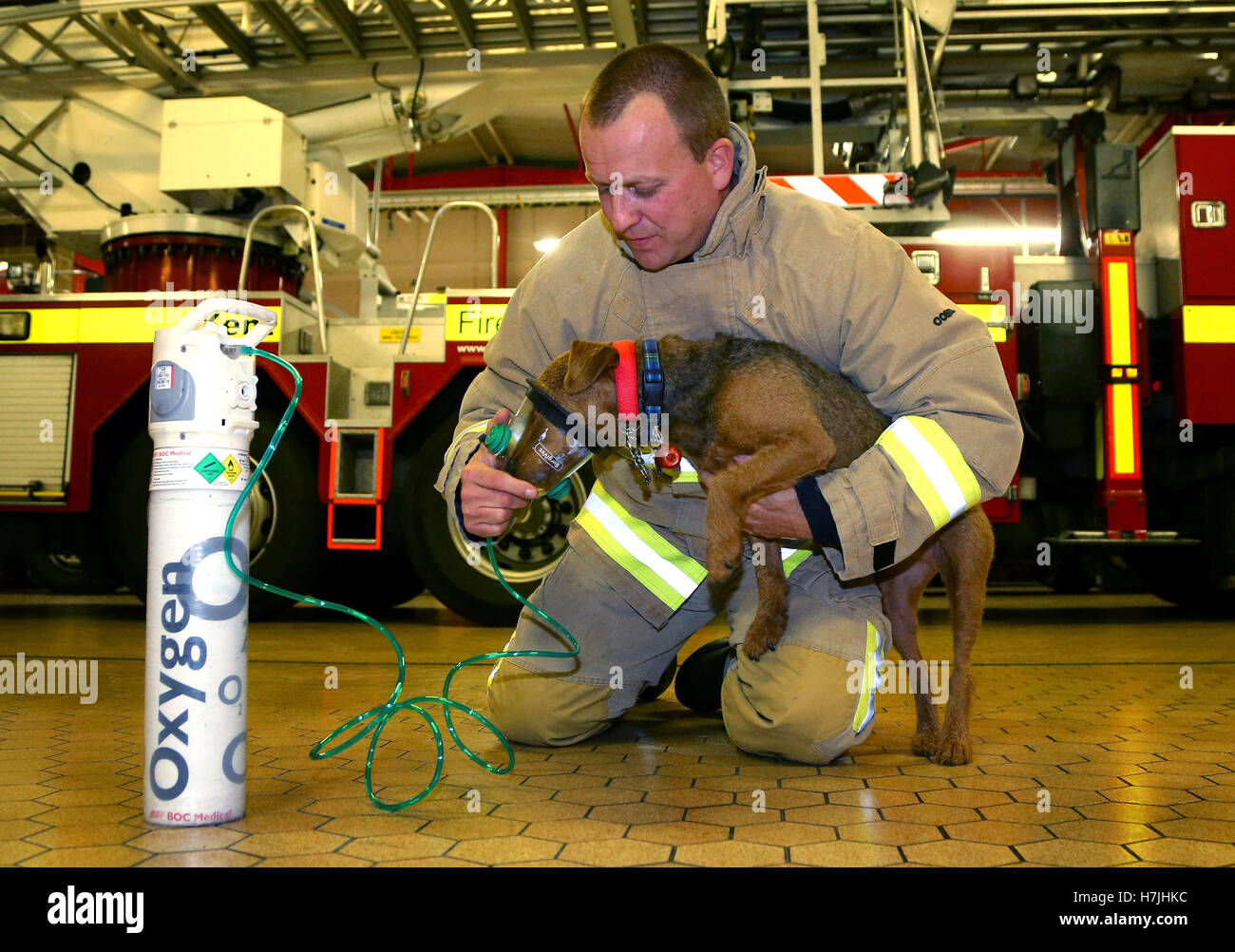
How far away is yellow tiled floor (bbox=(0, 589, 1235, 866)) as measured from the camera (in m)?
1.58

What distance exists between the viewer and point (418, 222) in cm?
1678

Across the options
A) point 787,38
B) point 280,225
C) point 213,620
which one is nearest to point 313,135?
point 280,225

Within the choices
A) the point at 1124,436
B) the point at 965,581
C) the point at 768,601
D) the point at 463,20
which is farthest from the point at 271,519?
the point at 1124,436

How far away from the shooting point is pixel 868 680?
2361mm

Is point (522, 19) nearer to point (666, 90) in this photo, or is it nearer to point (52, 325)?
point (52, 325)

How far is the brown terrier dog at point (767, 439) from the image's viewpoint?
2221 millimetres

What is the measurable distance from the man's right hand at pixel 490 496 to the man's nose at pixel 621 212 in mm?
560

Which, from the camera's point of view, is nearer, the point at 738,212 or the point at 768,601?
the point at 738,212

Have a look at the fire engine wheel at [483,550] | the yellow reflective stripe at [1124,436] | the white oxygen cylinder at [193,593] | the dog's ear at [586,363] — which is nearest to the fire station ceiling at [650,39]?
A: the yellow reflective stripe at [1124,436]

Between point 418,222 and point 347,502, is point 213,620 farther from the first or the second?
point 418,222

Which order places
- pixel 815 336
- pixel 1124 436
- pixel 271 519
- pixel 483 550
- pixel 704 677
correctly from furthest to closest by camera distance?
pixel 271 519 < pixel 1124 436 < pixel 483 550 < pixel 704 677 < pixel 815 336

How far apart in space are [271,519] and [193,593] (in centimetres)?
386

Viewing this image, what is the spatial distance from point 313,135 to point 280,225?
72cm

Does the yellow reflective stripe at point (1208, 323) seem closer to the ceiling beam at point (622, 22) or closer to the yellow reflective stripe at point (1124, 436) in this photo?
the yellow reflective stripe at point (1124, 436)
